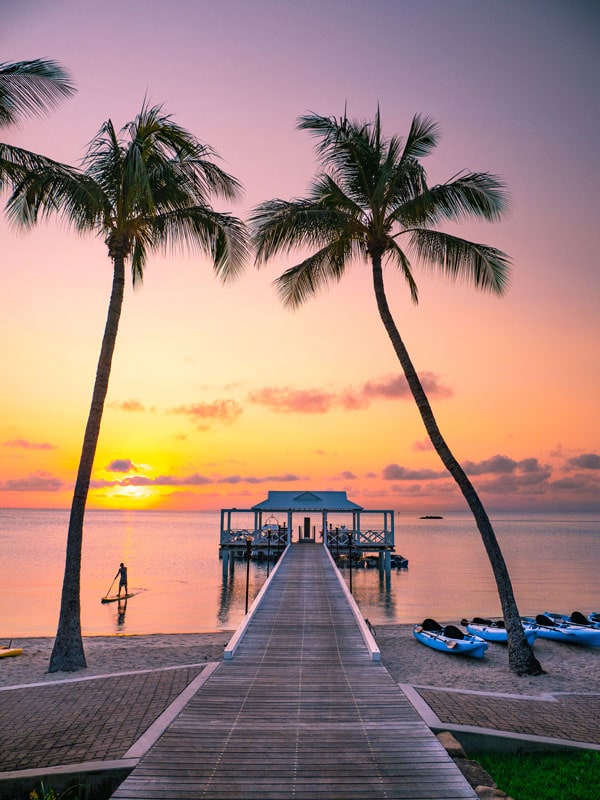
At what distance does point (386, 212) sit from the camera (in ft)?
47.9

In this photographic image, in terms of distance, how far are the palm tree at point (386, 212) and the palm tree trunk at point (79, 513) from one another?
4101 mm

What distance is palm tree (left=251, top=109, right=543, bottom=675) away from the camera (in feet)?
45.1

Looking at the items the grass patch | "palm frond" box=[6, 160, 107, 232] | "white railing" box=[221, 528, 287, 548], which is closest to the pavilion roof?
"white railing" box=[221, 528, 287, 548]

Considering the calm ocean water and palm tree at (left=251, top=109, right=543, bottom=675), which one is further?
the calm ocean water

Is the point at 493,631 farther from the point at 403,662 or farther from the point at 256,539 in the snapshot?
the point at 256,539

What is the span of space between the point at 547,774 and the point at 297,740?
10.5 feet

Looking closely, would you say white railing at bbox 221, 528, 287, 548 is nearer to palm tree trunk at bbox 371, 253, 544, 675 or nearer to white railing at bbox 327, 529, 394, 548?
white railing at bbox 327, 529, 394, 548

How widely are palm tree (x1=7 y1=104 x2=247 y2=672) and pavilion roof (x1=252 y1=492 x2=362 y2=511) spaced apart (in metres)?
27.9

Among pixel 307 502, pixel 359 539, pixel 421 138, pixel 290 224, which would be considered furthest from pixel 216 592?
→ pixel 421 138

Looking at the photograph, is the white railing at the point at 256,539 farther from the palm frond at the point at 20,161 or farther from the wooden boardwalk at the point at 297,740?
the palm frond at the point at 20,161

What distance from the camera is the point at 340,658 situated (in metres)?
10.5

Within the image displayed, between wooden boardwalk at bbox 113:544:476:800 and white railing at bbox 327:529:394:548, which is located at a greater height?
wooden boardwalk at bbox 113:544:476:800

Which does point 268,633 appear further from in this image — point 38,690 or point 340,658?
point 38,690

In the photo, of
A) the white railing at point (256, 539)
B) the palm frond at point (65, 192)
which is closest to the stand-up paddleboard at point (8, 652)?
the palm frond at point (65, 192)
